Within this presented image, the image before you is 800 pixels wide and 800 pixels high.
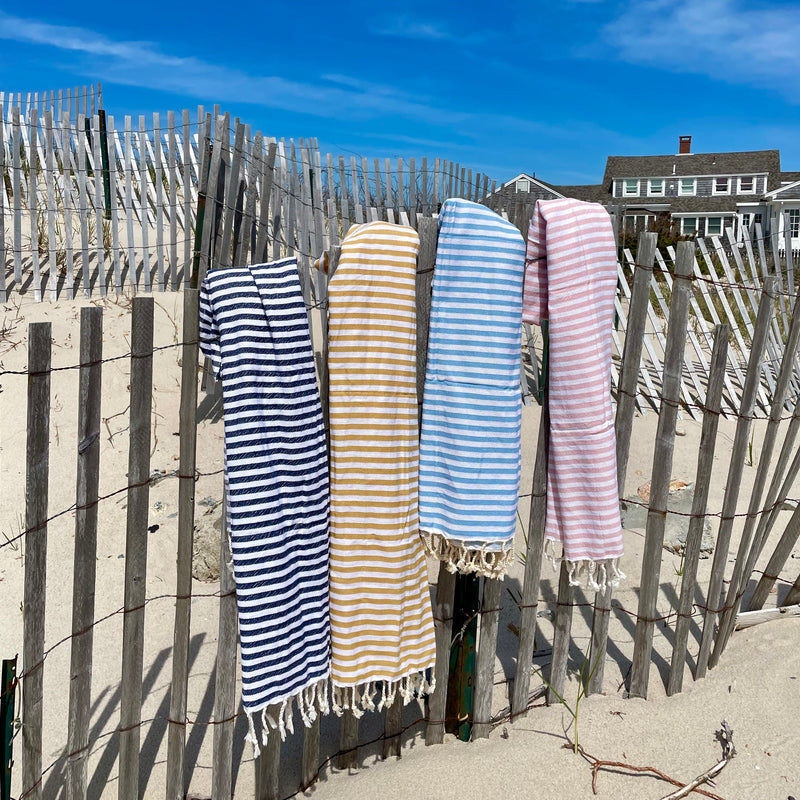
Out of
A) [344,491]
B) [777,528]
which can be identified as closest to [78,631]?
[344,491]

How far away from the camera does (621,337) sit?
845 centimetres

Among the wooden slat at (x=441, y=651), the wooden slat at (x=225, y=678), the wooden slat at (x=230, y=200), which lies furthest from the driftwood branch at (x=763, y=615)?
the wooden slat at (x=230, y=200)

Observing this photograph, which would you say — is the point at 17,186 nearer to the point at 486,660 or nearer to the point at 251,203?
the point at 251,203

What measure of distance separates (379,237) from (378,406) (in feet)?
1.64

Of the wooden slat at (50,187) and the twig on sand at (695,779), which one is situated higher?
the wooden slat at (50,187)

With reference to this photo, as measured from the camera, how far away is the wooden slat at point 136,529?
206 cm

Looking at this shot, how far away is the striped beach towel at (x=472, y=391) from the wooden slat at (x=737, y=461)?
1040 mm

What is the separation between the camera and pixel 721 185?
40.8m

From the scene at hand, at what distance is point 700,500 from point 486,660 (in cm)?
103

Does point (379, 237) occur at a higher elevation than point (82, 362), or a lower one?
higher

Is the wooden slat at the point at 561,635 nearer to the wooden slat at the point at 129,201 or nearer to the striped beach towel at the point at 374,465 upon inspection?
the striped beach towel at the point at 374,465

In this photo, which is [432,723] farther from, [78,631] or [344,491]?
[78,631]

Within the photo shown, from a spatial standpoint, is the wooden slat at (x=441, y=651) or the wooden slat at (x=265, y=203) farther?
the wooden slat at (x=265, y=203)

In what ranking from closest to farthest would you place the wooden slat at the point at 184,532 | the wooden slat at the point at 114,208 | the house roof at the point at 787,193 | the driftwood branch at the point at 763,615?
the wooden slat at the point at 184,532 < the driftwood branch at the point at 763,615 < the wooden slat at the point at 114,208 < the house roof at the point at 787,193
